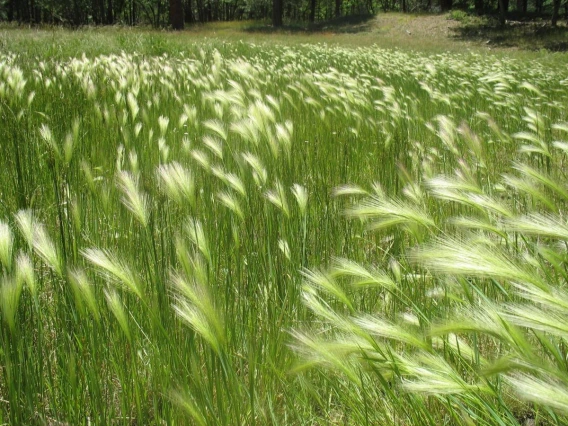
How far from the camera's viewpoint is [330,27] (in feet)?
100

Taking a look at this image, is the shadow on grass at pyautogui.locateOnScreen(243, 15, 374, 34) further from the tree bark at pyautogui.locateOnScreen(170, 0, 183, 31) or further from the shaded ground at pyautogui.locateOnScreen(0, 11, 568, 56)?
the tree bark at pyautogui.locateOnScreen(170, 0, 183, 31)

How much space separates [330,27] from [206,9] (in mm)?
25268

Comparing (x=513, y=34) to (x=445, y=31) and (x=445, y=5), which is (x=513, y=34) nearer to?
(x=445, y=31)

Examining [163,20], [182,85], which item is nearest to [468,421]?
[182,85]

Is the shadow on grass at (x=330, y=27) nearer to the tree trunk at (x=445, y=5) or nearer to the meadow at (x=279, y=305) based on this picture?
the tree trunk at (x=445, y=5)

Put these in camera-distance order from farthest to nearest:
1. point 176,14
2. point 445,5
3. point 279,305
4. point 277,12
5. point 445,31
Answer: point 445,5 < point 277,12 < point 445,31 < point 176,14 < point 279,305

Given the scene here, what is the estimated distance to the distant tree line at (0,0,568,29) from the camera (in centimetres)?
3506

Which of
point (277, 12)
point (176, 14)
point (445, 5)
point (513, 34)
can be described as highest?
point (445, 5)

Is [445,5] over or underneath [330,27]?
over

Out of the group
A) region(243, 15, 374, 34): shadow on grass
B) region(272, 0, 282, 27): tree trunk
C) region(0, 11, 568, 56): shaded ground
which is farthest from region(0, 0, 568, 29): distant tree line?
region(0, 11, 568, 56): shaded ground

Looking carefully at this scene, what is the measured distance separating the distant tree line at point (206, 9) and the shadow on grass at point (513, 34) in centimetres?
165

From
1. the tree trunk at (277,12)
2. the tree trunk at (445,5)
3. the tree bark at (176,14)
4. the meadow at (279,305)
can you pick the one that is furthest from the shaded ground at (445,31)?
the meadow at (279,305)

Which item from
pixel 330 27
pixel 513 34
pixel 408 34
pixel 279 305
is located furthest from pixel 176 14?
pixel 279 305

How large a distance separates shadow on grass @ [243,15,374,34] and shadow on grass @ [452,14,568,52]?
5.68 m
